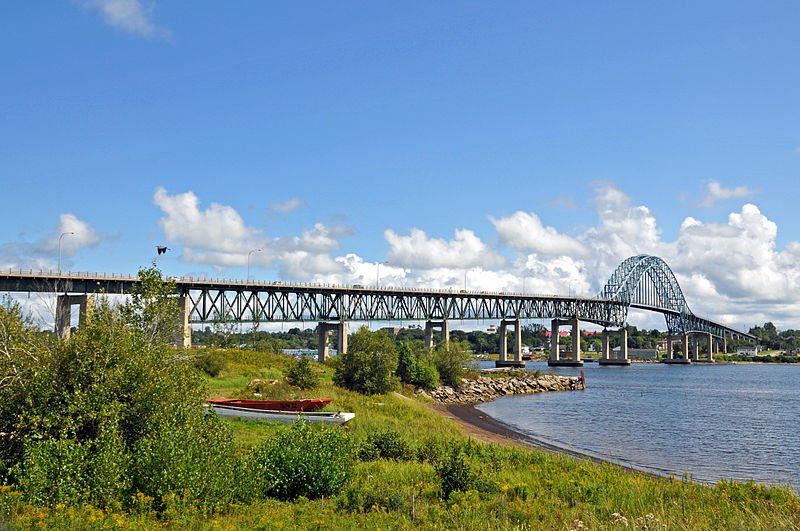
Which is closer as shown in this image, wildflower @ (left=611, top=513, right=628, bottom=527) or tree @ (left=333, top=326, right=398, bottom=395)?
wildflower @ (left=611, top=513, right=628, bottom=527)

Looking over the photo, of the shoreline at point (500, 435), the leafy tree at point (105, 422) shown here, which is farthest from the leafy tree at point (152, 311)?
the shoreline at point (500, 435)

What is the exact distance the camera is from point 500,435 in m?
50.7

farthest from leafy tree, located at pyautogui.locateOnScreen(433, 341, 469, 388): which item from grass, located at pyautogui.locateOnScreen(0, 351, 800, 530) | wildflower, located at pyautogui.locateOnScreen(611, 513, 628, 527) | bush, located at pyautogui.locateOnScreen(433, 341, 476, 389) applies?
wildflower, located at pyautogui.locateOnScreen(611, 513, 628, 527)

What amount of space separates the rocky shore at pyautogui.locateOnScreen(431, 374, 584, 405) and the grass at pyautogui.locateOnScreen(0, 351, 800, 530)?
52.6 m

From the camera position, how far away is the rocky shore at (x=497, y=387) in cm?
8356

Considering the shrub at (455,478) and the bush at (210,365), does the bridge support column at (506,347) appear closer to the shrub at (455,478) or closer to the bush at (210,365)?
the bush at (210,365)

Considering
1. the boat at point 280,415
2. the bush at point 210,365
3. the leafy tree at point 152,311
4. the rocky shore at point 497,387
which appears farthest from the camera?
the rocky shore at point 497,387

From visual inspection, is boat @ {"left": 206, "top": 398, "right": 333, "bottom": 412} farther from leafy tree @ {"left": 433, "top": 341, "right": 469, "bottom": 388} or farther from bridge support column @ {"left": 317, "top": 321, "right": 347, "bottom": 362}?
bridge support column @ {"left": 317, "top": 321, "right": 347, "bottom": 362}

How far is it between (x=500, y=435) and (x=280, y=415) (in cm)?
1868

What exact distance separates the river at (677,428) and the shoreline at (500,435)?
38.8 inches

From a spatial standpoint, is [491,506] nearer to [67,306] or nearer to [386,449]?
[386,449]

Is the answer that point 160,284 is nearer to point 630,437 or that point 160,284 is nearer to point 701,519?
point 701,519

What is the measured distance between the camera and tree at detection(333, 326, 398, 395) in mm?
63844

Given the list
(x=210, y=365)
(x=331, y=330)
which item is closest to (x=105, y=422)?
(x=210, y=365)
